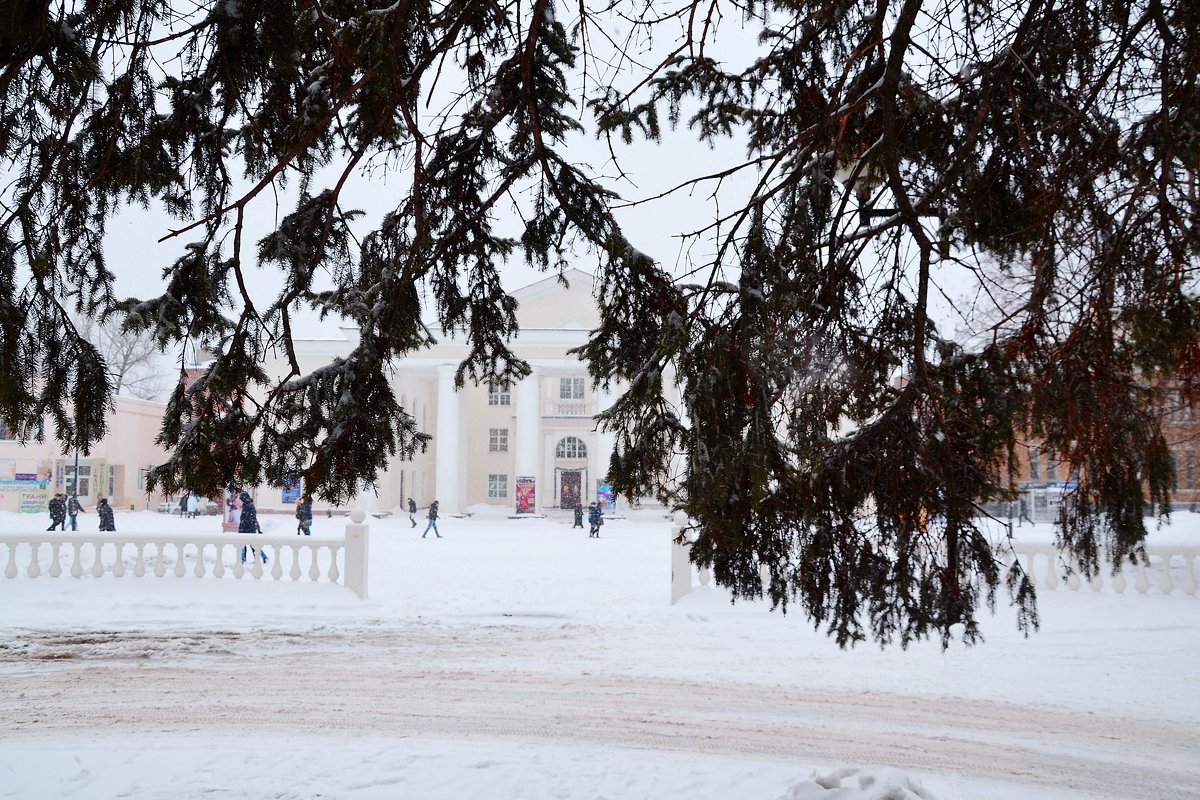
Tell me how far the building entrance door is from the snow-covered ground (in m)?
30.1

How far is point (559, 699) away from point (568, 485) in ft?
118

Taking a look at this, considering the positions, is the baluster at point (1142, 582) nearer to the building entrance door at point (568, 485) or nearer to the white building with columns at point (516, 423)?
the white building with columns at point (516, 423)

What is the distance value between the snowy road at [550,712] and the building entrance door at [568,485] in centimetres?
3367

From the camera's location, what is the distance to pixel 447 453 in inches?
1533

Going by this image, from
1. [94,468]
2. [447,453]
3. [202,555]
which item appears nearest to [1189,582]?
[202,555]

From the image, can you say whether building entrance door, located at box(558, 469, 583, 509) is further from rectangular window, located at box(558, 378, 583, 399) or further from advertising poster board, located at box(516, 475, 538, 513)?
advertising poster board, located at box(516, 475, 538, 513)

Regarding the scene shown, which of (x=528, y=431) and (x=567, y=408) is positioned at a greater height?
(x=567, y=408)

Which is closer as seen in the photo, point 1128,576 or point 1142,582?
point 1142,582

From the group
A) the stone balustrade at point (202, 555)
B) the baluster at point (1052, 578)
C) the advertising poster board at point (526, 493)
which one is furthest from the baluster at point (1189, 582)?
the advertising poster board at point (526, 493)

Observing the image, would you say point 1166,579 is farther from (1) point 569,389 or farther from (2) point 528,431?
(1) point 569,389

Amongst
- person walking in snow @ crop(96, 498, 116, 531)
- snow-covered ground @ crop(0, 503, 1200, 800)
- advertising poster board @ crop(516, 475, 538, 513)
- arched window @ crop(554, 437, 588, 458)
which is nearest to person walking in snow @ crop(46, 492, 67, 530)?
person walking in snow @ crop(96, 498, 116, 531)

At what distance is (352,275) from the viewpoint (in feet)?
18.1

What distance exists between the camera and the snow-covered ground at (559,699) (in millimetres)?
5430

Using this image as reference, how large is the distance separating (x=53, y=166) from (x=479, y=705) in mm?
4892
